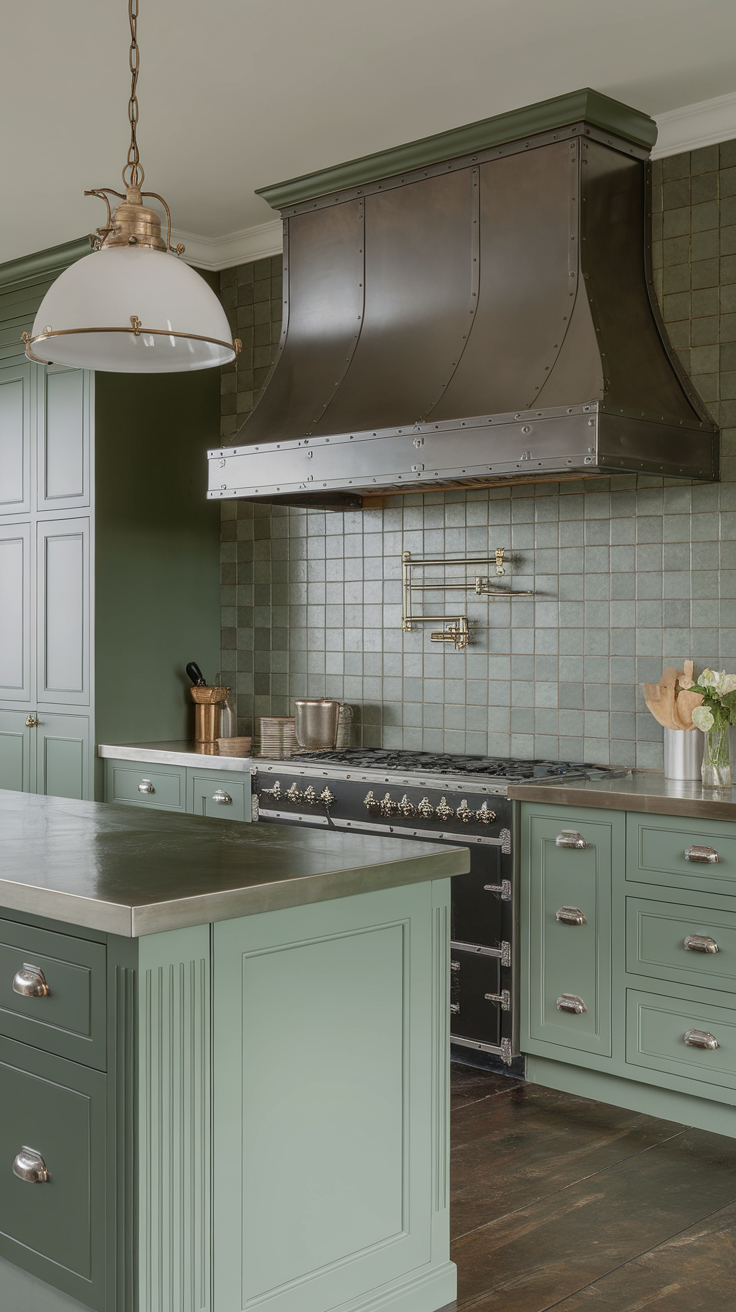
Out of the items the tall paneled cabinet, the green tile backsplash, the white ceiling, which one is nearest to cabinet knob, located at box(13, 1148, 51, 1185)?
the green tile backsplash

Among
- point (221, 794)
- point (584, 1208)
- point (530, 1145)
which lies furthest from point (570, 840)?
point (221, 794)

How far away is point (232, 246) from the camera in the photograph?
17.3 ft

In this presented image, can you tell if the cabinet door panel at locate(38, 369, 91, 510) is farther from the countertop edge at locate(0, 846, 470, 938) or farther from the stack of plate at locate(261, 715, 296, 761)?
the countertop edge at locate(0, 846, 470, 938)

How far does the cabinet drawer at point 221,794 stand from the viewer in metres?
4.48

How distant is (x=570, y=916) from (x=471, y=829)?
16.3 inches

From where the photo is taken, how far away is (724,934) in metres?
3.19

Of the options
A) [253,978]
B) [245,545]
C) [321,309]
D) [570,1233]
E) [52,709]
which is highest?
[321,309]

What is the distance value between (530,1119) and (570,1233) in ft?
2.20

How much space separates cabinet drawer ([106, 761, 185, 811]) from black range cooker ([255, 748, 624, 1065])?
31.8 inches

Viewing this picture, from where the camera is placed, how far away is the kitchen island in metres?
1.88

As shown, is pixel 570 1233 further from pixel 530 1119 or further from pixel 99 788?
pixel 99 788

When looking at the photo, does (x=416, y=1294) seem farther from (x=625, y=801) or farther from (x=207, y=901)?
(x=625, y=801)

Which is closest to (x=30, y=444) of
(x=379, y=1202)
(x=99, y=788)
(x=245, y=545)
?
(x=245, y=545)

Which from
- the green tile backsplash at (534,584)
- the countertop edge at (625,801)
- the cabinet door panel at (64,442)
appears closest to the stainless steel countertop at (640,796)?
the countertop edge at (625,801)
